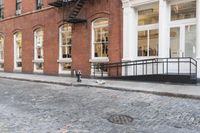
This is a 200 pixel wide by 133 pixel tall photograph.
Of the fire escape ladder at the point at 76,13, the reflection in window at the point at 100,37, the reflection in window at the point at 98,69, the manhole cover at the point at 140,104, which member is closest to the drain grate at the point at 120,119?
the manhole cover at the point at 140,104

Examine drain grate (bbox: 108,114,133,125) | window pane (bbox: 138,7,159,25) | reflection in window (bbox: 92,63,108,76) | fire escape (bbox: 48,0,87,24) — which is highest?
fire escape (bbox: 48,0,87,24)

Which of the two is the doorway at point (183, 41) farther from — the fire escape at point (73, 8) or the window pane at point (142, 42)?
the fire escape at point (73, 8)

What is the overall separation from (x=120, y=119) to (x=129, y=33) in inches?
372

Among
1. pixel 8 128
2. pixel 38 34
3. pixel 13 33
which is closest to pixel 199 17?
pixel 8 128

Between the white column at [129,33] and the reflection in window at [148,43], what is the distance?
375 millimetres

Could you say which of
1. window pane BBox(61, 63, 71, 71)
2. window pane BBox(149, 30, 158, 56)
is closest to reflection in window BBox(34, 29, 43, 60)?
window pane BBox(61, 63, 71, 71)

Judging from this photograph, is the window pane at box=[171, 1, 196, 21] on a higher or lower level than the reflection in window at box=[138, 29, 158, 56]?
Answer: higher

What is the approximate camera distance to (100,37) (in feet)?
60.8

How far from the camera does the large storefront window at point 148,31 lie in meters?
16.2

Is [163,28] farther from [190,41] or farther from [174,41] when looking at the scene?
[190,41]

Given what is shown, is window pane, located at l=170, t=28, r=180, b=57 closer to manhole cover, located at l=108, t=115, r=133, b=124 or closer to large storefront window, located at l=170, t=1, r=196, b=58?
large storefront window, located at l=170, t=1, r=196, b=58

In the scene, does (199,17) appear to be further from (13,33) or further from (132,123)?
(13,33)

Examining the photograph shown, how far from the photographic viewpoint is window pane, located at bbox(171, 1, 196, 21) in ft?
47.9

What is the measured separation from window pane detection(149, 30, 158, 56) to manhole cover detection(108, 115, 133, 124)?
8.58 m
